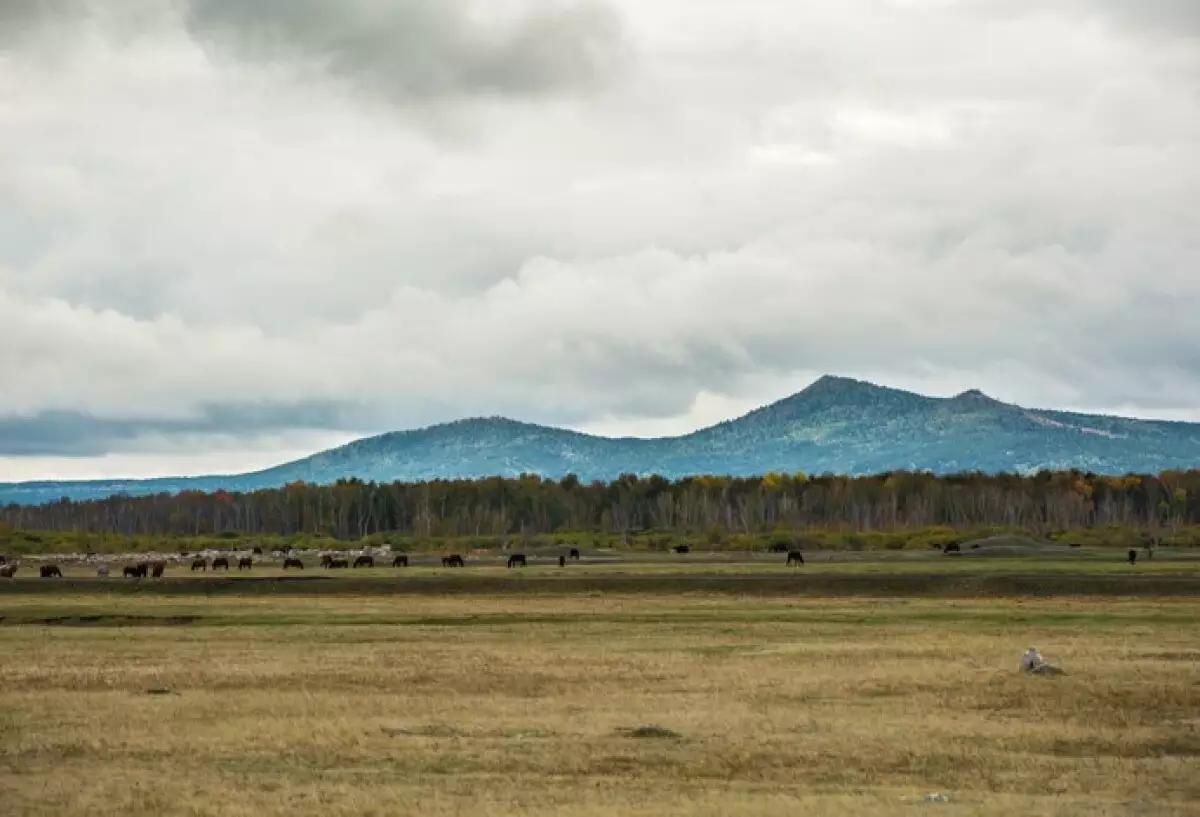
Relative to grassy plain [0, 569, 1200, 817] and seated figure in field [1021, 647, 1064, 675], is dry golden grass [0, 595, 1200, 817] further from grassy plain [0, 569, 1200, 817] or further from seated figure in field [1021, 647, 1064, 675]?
seated figure in field [1021, 647, 1064, 675]

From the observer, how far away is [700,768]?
2484 cm

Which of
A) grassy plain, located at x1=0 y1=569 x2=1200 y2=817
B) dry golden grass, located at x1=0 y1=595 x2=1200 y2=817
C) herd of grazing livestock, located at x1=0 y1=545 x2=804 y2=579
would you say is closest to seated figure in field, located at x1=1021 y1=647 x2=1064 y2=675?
grassy plain, located at x1=0 y1=569 x2=1200 y2=817

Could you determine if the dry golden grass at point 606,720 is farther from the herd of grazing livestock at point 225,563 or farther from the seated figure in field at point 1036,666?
the herd of grazing livestock at point 225,563

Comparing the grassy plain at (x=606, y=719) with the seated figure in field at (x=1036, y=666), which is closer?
the grassy plain at (x=606, y=719)

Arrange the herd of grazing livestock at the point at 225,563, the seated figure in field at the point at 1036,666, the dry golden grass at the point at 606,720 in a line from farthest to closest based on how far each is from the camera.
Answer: the herd of grazing livestock at the point at 225,563
the seated figure in field at the point at 1036,666
the dry golden grass at the point at 606,720

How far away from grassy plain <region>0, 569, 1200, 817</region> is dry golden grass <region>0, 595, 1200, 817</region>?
95 mm

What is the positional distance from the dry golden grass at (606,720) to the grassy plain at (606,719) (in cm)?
9

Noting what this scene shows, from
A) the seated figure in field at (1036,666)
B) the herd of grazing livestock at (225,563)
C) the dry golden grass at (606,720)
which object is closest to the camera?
the dry golden grass at (606,720)

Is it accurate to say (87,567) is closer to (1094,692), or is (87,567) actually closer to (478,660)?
(478,660)

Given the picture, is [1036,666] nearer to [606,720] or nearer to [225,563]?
[606,720]

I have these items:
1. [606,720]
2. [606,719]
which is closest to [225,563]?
[606,719]

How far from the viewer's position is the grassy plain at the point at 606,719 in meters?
22.6

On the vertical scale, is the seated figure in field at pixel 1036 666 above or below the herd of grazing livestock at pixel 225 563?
below

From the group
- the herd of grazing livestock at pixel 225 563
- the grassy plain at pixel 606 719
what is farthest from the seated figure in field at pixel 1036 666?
the herd of grazing livestock at pixel 225 563
